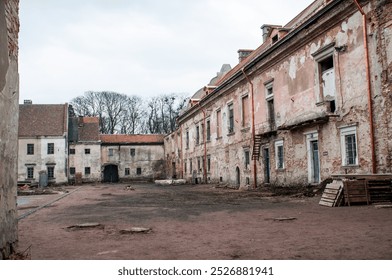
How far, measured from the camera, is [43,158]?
141ft

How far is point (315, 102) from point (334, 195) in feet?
19.6

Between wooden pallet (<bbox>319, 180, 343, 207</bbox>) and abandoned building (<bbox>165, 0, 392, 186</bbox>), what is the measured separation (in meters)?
1.92

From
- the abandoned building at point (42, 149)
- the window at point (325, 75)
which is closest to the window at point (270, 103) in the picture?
the window at point (325, 75)

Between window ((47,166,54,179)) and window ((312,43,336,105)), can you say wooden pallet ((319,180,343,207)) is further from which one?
window ((47,166,54,179))

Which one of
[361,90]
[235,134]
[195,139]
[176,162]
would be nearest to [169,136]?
[176,162]

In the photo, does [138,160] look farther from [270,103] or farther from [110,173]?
[270,103]

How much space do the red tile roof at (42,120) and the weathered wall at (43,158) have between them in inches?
31.1

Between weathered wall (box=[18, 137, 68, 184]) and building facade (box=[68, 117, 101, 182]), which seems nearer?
weathered wall (box=[18, 137, 68, 184])

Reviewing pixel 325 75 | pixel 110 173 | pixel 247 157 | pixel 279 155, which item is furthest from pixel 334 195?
pixel 110 173

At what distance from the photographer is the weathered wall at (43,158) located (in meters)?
42.9

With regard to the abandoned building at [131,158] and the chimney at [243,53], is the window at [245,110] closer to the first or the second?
the chimney at [243,53]

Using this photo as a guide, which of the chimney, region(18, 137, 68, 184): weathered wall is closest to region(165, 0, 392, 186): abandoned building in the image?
the chimney

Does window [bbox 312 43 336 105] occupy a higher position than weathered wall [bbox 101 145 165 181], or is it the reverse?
window [bbox 312 43 336 105]

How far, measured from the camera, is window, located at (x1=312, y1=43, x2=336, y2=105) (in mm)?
15531
